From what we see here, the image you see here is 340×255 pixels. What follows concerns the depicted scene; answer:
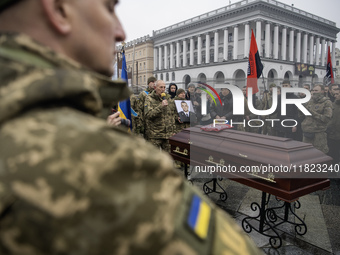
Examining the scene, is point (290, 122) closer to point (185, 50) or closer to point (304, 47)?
point (185, 50)

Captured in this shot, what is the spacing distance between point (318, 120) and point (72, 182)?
677 centimetres

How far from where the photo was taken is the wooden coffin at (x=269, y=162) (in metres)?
2.83

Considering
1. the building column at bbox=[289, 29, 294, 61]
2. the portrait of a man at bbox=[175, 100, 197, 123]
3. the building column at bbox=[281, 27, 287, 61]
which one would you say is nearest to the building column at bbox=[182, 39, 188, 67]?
the building column at bbox=[281, 27, 287, 61]

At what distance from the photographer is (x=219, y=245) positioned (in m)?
0.60

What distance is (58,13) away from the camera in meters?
0.63

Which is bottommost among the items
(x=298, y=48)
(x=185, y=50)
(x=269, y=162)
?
(x=269, y=162)

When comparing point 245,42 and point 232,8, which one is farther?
point 232,8

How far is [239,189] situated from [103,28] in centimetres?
485

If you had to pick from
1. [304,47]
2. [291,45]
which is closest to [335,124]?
[291,45]

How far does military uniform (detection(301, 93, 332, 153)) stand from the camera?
607 centimetres

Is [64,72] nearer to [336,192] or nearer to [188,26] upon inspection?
[336,192]

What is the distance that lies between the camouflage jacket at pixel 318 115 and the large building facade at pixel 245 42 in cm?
3387

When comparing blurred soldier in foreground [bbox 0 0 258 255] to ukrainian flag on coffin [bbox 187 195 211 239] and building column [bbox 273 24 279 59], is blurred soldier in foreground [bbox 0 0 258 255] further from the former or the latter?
building column [bbox 273 24 279 59]

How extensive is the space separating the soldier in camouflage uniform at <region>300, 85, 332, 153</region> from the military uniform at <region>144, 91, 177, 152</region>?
3.21 metres
